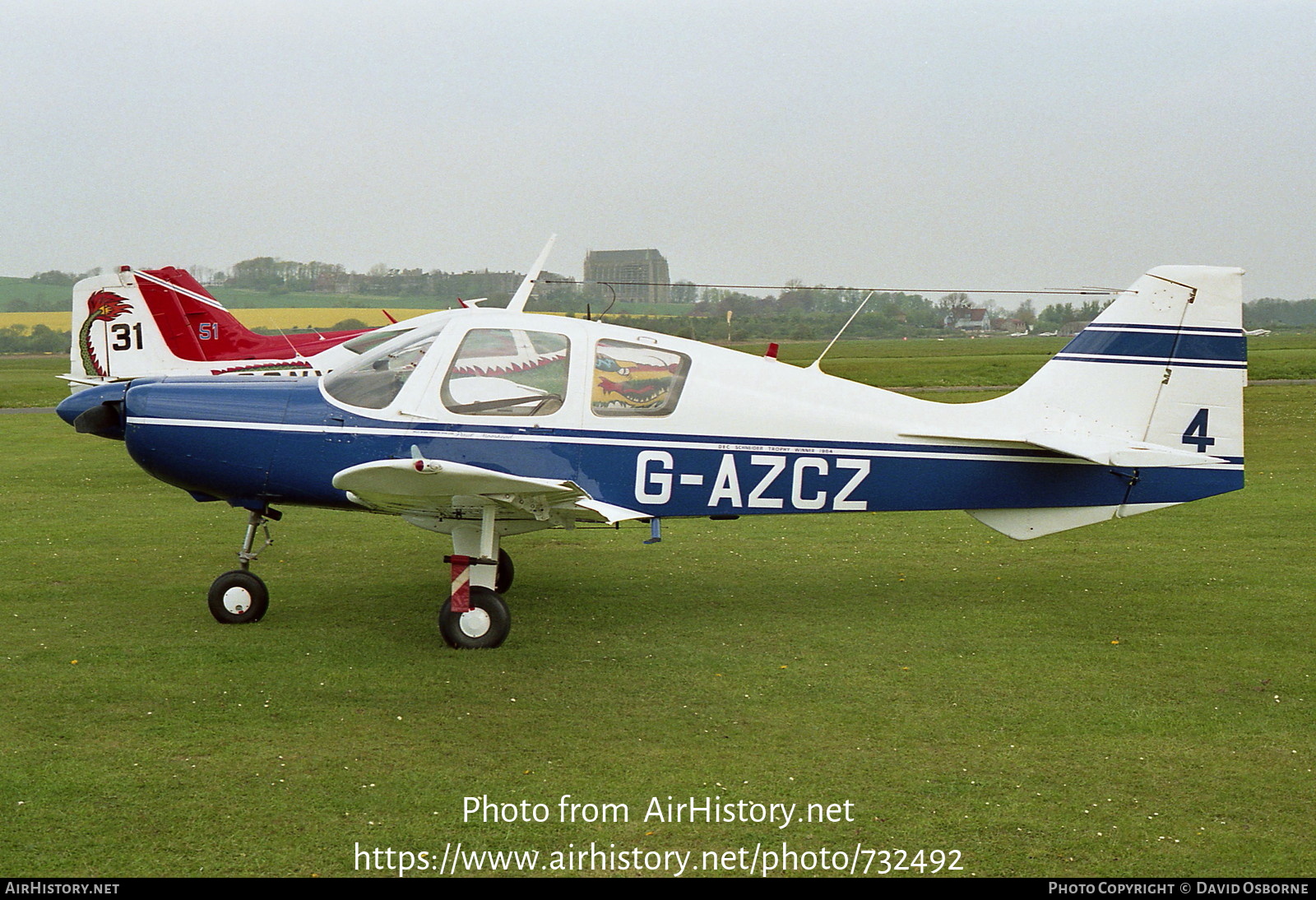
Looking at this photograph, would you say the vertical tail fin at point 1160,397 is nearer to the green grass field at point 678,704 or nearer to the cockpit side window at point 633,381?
the green grass field at point 678,704

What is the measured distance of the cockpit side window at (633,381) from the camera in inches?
283

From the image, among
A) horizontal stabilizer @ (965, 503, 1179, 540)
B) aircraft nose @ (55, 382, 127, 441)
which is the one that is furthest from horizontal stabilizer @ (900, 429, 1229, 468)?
aircraft nose @ (55, 382, 127, 441)

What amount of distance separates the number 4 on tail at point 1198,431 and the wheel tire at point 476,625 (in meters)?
4.72

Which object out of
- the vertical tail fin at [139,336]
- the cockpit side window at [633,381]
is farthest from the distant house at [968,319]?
the vertical tail fin at [139,336]

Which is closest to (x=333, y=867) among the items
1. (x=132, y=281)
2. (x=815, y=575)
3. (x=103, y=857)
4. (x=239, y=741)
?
(x=103, y=857)

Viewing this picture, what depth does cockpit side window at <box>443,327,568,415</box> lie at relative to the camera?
707 centimetres

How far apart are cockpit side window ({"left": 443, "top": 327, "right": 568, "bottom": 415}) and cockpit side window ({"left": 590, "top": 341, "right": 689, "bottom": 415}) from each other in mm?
235

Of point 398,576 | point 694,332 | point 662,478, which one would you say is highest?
point 694,332

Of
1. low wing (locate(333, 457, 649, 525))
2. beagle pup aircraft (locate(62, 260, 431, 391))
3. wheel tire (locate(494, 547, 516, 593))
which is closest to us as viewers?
low wing (locate(333, 457, 649, 525))

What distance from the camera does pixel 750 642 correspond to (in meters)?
6.99

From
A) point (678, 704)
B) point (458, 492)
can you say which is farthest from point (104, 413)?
point (678, 704)

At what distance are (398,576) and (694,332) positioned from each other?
3.04m

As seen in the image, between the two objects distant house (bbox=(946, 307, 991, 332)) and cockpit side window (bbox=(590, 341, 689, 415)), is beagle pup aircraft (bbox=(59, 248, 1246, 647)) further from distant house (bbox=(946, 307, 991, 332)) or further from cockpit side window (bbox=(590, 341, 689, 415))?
distant house (bbox=(946, 307, 991, 332))

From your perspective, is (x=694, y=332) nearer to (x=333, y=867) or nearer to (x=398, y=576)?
(x=398, y=576)
